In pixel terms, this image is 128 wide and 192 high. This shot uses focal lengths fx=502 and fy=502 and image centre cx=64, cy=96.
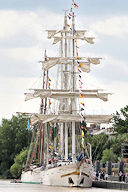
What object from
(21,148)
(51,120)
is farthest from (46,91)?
(21,148)

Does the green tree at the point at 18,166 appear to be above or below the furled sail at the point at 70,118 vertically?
below

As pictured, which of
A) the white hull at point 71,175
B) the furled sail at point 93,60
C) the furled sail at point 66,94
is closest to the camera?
the white hull at point 71,175

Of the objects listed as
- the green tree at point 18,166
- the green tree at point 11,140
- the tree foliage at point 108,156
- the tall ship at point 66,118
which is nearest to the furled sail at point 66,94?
the tall ship at point 66,118

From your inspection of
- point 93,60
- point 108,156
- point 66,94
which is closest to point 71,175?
point 66,94

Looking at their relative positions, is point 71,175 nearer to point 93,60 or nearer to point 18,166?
point 93,60

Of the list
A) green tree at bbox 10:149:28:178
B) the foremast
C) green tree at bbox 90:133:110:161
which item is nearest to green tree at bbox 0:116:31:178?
green tree at bbox 10:149:28:178

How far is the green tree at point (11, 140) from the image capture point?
103 m

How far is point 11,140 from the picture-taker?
104438 millimetres

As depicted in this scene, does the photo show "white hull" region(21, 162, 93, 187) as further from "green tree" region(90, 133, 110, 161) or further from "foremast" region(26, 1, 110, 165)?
"green tree" region(90, 133, 110, 161)

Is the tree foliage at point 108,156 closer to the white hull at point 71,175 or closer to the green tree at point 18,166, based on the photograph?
the green tree at point 18,166

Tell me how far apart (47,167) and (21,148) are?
46.3 m

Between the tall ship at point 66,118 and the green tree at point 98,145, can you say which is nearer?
the tall ship at point 66,118

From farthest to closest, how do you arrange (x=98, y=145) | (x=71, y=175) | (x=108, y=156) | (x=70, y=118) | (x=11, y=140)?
(x=11, y=140), (x=98, y=145), (x=108, y=156), (x=70, y=118), (x=71, y=175)

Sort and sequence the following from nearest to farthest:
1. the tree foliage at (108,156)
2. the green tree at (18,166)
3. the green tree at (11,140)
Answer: the tree foliage at (108,156) → the green tree at (18,166) → the green tree at (11,140)
